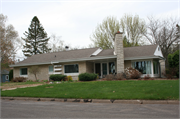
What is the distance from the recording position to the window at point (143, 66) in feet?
60.4

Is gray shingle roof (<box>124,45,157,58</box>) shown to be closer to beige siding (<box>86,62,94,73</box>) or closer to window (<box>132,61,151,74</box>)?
window (<box>132,61,151,74</box>)

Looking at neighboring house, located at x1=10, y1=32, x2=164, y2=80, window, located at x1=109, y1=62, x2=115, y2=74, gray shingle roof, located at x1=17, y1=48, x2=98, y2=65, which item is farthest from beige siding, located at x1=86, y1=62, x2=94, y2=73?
window, located at x1=109, y1=62, x2=115, y2=74

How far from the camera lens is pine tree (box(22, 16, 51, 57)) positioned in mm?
46987

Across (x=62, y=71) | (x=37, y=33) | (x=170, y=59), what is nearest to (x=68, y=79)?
(x=62, y=71)

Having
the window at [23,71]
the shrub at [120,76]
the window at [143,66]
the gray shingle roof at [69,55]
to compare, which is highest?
the gray shingle roof at [69,55]

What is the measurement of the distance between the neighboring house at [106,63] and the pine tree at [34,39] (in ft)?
75.6

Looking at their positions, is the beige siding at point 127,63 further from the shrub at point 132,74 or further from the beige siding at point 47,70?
the beige siding at point 47,70

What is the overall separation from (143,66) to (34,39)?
37063mm

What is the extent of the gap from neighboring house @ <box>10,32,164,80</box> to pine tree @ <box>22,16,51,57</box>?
907 inches

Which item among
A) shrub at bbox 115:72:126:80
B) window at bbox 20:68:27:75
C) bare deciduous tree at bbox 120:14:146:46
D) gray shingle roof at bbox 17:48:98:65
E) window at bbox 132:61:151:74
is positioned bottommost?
shrub at bbox 115:72:126:80

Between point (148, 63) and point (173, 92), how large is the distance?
9.62 metres

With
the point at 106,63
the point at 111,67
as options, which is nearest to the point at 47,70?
the point at 106,63

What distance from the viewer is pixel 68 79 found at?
65.9 feet

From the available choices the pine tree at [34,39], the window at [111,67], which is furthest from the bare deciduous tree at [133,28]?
the pine tree at [34,39]
